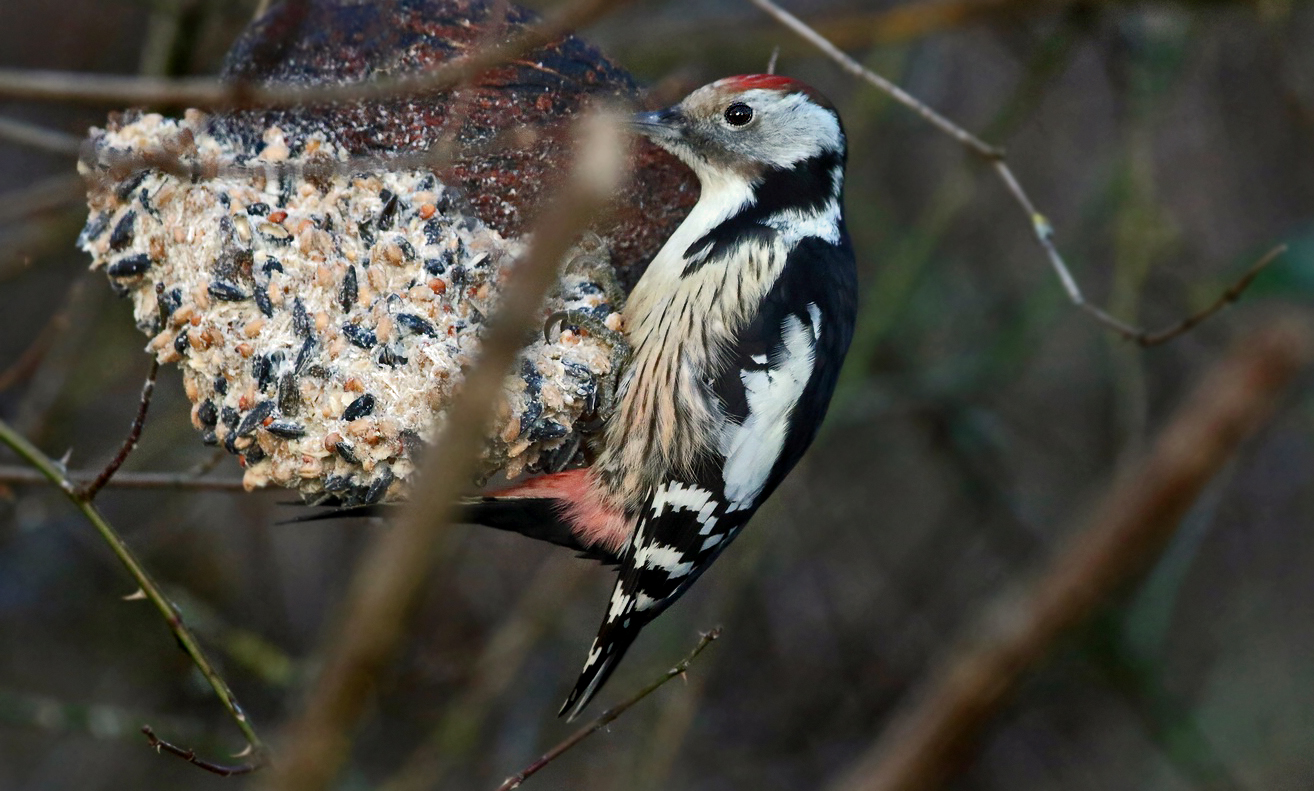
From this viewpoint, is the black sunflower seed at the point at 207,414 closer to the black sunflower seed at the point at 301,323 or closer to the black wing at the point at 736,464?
the black sunflower seed at the point at 301,323

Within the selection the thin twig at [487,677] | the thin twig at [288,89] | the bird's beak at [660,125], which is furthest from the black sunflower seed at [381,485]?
the thin twig at [487,677]

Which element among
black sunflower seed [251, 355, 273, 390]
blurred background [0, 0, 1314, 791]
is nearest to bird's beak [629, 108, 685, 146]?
blurred background [0, 0, 1314, 791]

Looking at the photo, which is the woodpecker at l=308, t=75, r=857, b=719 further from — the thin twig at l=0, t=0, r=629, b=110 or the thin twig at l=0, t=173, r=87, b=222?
the thin twig at l=0, t=173, r=87, b=222

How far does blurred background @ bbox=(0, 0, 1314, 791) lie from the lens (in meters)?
4.08

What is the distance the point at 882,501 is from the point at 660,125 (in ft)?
11.6

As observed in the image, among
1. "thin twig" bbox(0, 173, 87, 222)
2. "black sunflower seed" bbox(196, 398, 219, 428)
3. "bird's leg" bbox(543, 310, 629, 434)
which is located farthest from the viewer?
"thin twig" bbox(0, 173, 87, 222)

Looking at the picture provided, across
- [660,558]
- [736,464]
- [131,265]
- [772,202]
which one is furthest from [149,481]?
[772,202]

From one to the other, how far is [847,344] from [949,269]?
2.79 metres

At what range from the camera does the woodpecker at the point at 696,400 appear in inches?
103

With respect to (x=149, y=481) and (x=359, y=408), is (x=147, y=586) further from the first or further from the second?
(x=149, y=481)

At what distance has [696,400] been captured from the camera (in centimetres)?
265

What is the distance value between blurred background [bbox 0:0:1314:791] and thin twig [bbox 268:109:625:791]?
2.21m

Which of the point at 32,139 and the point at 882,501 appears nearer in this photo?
the point at 32,139

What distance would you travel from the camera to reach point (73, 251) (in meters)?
3.92
